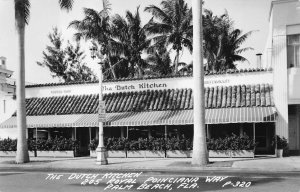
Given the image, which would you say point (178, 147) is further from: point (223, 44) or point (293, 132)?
point (223, 44)

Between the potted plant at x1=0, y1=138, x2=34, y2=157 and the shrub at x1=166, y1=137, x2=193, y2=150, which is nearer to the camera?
the shrub at x1=166, y1=137, x2=193, y2=150

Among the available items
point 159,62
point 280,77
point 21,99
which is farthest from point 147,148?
point 159,62

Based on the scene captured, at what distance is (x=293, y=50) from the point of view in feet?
72.8

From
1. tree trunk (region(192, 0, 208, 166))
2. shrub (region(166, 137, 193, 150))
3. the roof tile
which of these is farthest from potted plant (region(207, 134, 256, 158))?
tree trunk (region(192, 0, 208, 166))

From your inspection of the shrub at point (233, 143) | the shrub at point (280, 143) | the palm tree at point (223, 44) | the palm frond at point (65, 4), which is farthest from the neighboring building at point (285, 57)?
the palm tree at point (223, 44)

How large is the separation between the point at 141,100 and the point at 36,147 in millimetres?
7738

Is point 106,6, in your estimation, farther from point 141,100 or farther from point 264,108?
point 264,108

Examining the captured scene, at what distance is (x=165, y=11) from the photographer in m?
35.0

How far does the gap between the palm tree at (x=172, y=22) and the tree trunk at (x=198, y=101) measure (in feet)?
53.3

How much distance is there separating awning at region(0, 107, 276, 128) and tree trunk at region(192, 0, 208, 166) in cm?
335

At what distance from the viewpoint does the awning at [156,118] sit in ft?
67.5

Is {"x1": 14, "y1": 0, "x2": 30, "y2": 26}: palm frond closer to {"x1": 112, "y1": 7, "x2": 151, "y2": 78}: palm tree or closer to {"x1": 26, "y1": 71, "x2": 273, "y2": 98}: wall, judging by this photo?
{"x1": 26, "y1": 71, "x2": 273, "y2": 98}: wall

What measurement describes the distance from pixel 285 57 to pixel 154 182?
1299cm

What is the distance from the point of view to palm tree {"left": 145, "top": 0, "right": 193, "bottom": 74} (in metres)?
34.4
